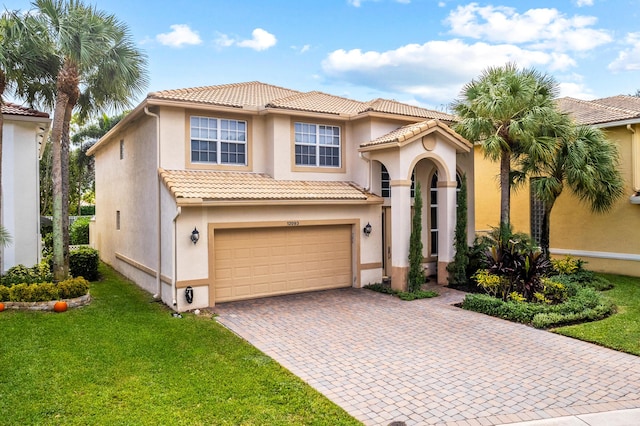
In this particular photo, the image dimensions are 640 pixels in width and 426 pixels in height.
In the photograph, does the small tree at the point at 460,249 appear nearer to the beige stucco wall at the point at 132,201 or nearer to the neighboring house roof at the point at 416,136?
the neighboring house roof at the point at 416,136

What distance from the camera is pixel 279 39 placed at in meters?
21.9

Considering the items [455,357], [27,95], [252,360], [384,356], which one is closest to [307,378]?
[252,360]

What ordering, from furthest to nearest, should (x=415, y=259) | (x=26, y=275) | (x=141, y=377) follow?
(x=415, y=259)
(x=26, y=275)
(x=141, y=377)

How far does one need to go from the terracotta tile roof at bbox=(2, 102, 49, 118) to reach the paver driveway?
27.9ft

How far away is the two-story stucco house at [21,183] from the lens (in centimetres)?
1333

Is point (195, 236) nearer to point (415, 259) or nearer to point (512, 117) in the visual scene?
point (415, 259)

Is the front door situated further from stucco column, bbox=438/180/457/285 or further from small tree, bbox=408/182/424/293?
small tree, bbox=408/182/424/293

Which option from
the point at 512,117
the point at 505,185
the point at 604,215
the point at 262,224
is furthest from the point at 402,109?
the point at 604,215

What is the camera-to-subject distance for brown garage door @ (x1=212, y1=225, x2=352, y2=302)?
41.7 ft

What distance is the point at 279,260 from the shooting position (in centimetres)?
1360

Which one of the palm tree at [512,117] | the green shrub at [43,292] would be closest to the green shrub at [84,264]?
the green shrub at [43,292]

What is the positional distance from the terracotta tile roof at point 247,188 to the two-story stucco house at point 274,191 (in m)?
0.04

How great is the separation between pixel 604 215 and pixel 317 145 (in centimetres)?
1121

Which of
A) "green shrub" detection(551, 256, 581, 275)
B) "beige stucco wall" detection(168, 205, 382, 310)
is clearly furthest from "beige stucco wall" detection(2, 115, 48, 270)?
"green shrub" detection(551, 256, 581, 275)
